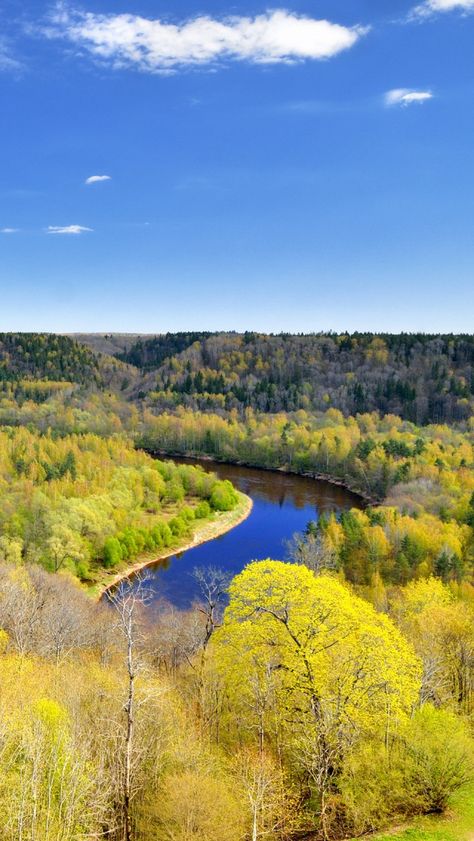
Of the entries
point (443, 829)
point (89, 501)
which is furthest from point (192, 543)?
point (443, 829)

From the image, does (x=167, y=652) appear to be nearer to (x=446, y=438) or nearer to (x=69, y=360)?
(x=446, y=438)

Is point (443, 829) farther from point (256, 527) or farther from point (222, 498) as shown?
point (222, 498)

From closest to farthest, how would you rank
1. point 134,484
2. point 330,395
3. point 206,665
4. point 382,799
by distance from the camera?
point 382,799 < point 206,665 < point 134,484 < point 330,395

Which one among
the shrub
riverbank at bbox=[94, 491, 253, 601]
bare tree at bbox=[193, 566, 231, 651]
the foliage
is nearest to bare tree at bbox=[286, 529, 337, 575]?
bare tree at bbox=[193, 566, 231, 651]

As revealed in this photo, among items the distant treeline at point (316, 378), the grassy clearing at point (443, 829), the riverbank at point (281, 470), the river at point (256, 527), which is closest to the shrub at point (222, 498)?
the river at point (256, 527)

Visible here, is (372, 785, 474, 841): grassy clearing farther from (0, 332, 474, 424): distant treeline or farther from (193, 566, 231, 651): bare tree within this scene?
(0, 332, 474, 424): distant treeline

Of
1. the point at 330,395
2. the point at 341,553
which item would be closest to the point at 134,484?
the point at 341,553
